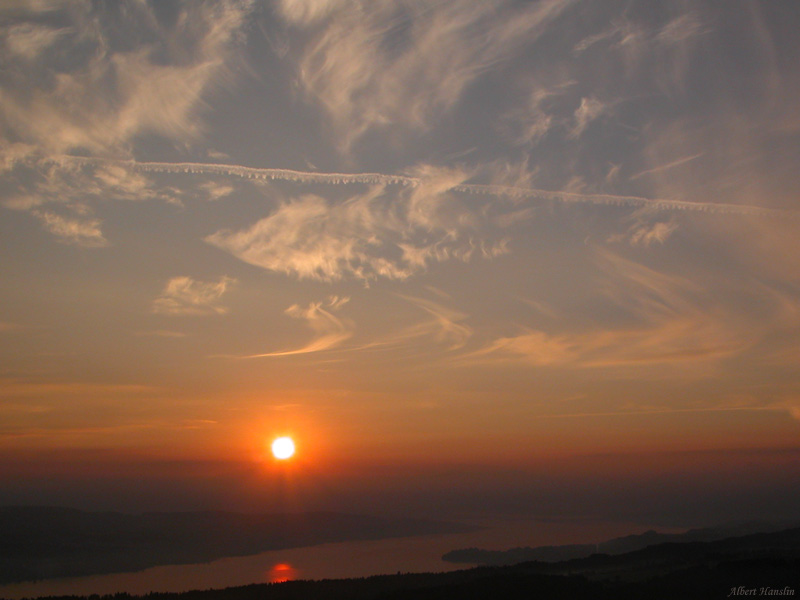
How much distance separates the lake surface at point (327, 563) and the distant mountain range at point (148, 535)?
7860 millimetres

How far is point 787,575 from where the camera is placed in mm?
23938

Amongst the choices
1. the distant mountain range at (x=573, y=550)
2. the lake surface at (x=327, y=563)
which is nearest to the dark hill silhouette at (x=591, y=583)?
the lake surface at (x=327, y=563)

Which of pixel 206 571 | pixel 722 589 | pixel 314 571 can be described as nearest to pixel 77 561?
pixel 206 571

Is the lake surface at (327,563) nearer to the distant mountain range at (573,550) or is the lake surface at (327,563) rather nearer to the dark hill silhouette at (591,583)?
the distant mountain range at (573,550)

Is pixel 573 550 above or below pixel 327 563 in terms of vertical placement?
below

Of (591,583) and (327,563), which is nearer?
(591,583)

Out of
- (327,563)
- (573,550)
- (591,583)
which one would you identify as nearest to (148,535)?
(327,563)

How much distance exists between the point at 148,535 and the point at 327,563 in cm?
5093

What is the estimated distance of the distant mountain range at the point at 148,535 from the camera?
8744 centimetres

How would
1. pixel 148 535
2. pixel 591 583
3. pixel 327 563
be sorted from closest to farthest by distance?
pixel 591 583
pixel 327 563
pixel 148 535

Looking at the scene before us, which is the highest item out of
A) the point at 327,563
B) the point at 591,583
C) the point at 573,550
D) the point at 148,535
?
the point at 148,535

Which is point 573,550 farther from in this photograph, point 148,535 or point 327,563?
point 148,535

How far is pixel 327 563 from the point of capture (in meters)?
89.0

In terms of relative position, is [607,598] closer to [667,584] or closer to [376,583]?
[667,584]
